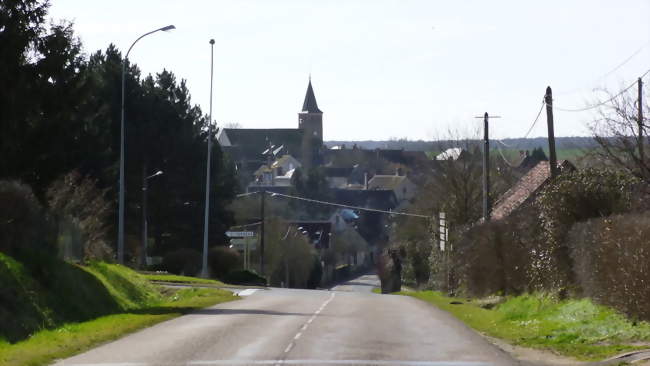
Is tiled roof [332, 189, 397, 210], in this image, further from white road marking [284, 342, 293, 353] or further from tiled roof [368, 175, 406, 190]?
white road marking [284, 342, 293, 353]

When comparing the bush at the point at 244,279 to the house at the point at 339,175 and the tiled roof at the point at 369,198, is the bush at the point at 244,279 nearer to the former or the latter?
the tiled roof at the point at 369,198

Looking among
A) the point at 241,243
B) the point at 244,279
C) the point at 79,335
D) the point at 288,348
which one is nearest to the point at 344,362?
the point at 288,348

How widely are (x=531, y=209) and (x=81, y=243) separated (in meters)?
13.6

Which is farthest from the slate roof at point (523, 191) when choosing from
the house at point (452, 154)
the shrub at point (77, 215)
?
the shrub at point (77, 215)

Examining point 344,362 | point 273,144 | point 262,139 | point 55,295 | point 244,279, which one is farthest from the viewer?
point 262,139

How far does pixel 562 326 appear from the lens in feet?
80.3

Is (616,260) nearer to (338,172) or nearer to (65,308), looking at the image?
(65,308)

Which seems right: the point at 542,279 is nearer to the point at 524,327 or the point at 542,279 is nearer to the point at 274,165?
the point at 524,327

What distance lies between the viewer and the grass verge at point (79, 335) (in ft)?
61.5

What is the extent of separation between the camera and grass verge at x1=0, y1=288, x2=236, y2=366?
18.7 metres

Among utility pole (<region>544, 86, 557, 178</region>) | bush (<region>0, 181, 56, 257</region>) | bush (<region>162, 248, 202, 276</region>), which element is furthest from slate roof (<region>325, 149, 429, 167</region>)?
bush (<region>0, 181, 56, 257</region>)

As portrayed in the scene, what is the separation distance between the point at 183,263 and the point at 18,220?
142ft

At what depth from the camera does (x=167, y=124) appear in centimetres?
7444

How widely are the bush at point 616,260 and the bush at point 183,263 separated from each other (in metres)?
46.6
